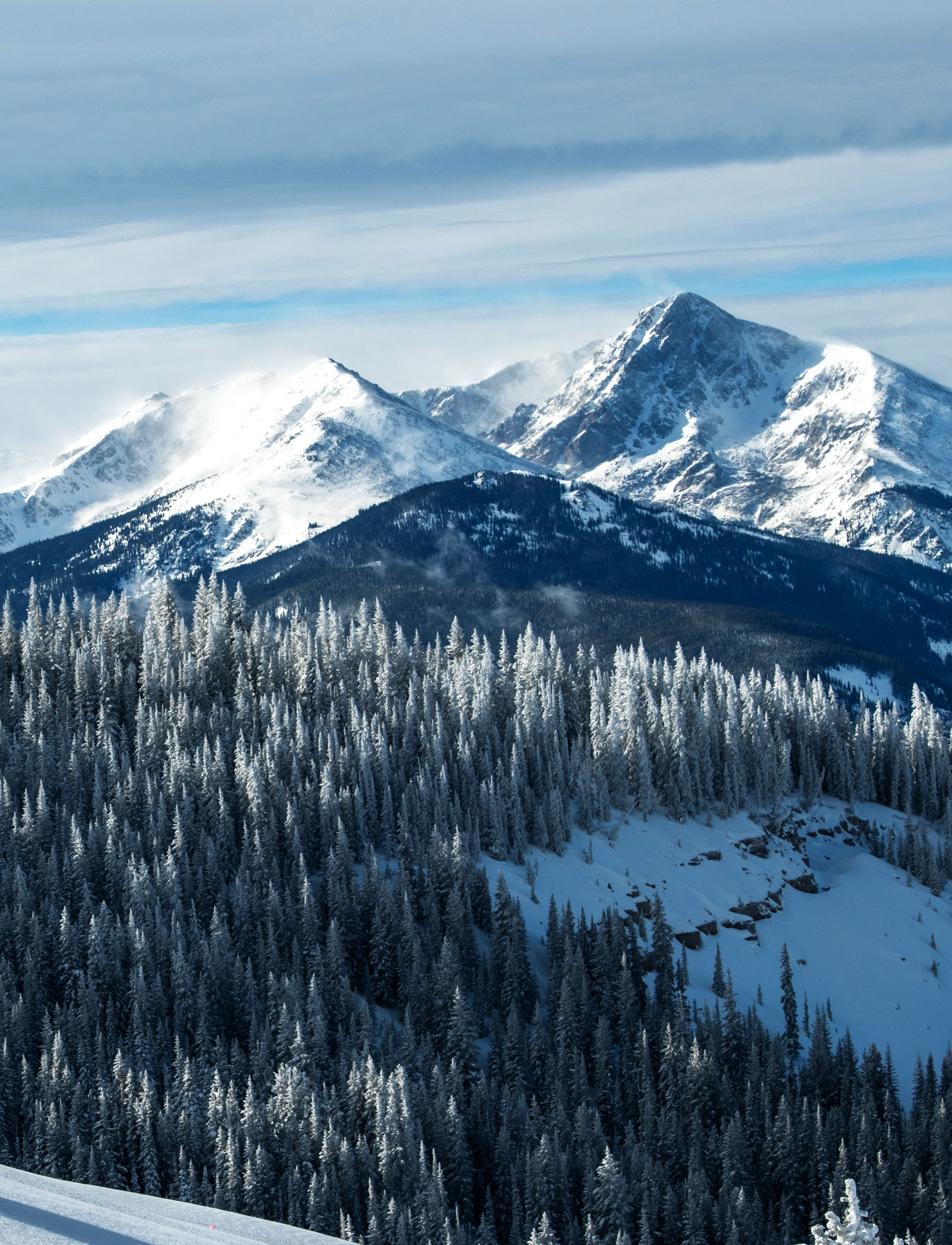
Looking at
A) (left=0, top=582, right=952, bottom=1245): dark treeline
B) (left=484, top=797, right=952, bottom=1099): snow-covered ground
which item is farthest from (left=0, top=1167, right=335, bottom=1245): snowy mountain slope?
(left=484, top=797, right=952, bottom=1099): snow-covered ground

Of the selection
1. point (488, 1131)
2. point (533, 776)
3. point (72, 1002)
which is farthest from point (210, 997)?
point (533, 776)

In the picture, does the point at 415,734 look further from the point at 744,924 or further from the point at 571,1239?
the point at 571,1239

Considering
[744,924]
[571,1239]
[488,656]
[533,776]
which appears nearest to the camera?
[571,1239]

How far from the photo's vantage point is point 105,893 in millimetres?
118000

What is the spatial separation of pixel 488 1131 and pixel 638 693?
297 feet

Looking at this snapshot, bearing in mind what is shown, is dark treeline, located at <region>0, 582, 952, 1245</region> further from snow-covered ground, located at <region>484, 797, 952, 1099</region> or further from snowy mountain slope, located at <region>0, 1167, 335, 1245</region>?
snowy mountain slope, located at <region>0, 1167, 335, 1245</region>

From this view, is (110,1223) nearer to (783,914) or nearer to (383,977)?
(383,977)

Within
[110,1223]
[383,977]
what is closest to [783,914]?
[383,977]

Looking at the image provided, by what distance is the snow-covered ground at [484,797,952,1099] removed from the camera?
128 meters

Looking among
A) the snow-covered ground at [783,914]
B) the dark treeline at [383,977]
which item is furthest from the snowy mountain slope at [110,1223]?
the snow-covered ground at [783,914]

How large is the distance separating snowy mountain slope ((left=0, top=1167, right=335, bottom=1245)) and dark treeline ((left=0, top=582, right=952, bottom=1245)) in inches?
1721

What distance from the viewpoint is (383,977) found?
112 meters

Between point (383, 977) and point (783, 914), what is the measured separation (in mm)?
56268

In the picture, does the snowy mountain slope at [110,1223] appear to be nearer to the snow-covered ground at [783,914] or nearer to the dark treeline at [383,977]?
the dark treeline at [383,977]
